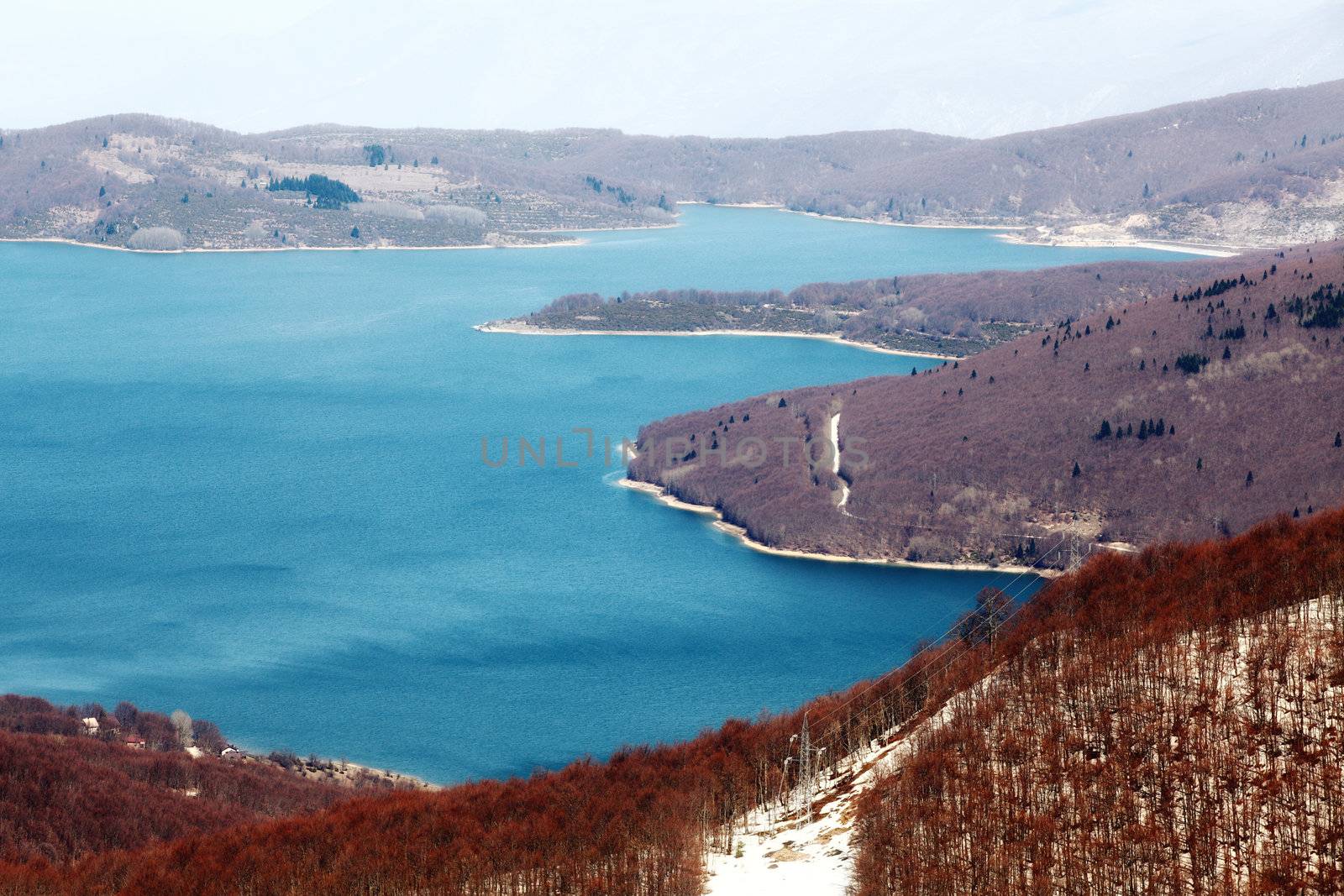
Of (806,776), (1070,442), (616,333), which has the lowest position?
(1070,442)

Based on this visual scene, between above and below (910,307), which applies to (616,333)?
below

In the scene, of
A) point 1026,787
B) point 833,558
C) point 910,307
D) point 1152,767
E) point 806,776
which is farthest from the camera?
point 910,307

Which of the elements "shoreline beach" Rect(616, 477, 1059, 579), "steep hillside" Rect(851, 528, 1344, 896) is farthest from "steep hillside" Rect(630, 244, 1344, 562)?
"steep hillside" Rect(851, 528, 1344, 896)

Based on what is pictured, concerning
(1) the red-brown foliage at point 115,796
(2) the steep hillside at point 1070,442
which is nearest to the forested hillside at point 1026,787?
(1) the red-brown foliage at point 115,796

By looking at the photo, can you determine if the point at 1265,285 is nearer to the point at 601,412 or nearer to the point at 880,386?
the point at 880,386

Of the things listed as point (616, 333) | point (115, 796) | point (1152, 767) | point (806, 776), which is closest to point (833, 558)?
point (115, 796)

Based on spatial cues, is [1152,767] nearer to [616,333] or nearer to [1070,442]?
[1070,442]

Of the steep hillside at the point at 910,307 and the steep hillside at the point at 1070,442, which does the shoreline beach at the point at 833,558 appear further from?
the steep hillside at the point at 910,307

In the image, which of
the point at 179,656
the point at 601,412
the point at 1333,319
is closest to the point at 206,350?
the point at 601,412
